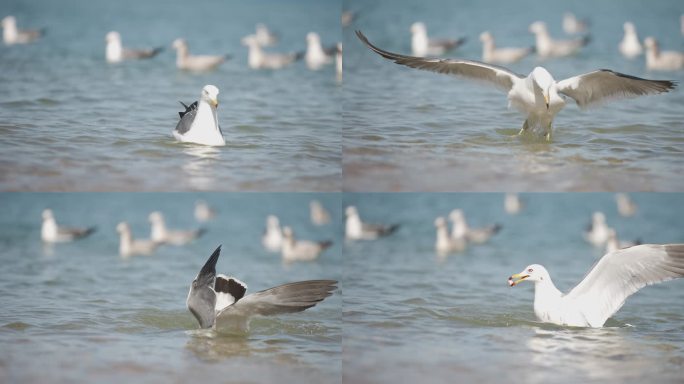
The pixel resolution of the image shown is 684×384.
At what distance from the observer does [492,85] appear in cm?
721

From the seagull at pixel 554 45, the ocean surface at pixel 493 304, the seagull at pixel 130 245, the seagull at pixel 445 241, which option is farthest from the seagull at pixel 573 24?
the seagull at pixel 130 245

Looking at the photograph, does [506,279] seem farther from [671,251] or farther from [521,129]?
[671,251]

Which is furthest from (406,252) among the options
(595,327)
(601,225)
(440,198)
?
(595,327)

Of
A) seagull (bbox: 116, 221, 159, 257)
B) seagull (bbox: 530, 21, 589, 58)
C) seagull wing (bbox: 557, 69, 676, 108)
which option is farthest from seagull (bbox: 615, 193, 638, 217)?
seagull (bbox: 116, 221, 159, 257)

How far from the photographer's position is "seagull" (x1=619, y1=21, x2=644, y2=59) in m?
10.1

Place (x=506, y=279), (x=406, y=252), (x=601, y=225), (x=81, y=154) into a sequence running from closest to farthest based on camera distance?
(x=81, y=154), (x=506, y=279), (x=406, y=252), (x=601, y=225)

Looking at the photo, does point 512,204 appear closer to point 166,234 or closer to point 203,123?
point 166,234

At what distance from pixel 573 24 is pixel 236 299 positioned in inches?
233

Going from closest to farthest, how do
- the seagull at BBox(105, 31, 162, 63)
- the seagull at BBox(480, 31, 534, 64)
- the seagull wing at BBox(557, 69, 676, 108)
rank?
the seagull wing at BBox(557, 69, 676, 108), the seagull at BBox(105, 31, 162, 63), the seagull at BBox(480, 31, 534, 64)

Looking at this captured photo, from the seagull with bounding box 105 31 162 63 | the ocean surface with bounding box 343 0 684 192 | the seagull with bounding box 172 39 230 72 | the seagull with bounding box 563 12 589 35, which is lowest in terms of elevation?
the ocean surface with bounding box 343 0 684 192

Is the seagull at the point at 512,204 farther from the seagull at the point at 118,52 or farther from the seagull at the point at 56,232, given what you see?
the seagull at the point at 56,232

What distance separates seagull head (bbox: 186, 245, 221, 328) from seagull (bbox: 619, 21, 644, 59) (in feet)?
15.2

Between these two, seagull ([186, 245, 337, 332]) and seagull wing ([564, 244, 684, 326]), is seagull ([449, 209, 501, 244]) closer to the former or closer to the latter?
seagull wing ([564, 244, 684, 326])

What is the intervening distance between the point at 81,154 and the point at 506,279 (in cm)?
273
